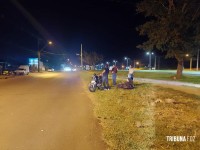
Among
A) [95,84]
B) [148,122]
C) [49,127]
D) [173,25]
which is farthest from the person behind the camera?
[173,25]

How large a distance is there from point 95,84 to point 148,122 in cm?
1107

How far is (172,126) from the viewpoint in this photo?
29.6 ft

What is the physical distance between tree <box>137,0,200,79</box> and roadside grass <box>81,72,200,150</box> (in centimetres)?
1659

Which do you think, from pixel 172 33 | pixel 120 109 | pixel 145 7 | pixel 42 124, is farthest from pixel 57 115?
pixel 145 7

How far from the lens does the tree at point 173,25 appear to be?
29.8 m

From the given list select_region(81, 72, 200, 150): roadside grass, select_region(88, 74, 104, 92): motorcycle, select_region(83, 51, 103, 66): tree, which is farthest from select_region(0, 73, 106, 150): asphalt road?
select_region(83, 51, 103, 66): tree

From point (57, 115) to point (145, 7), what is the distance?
→ 2350 cm

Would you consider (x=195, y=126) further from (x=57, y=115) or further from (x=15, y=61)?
(x=15, y=61)

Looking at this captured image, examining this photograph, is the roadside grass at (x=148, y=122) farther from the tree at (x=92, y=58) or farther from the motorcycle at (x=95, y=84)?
the tree at (x=92, y=58)

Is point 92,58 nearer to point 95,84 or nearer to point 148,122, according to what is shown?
point 95,84

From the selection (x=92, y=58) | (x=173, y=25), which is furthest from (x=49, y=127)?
(x=92, y=58)

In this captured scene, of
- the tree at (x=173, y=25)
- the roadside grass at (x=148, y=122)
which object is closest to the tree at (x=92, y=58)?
the tree at (x=173, y=25)

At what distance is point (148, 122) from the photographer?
973cm

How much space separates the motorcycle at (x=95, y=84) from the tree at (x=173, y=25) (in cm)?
1193
